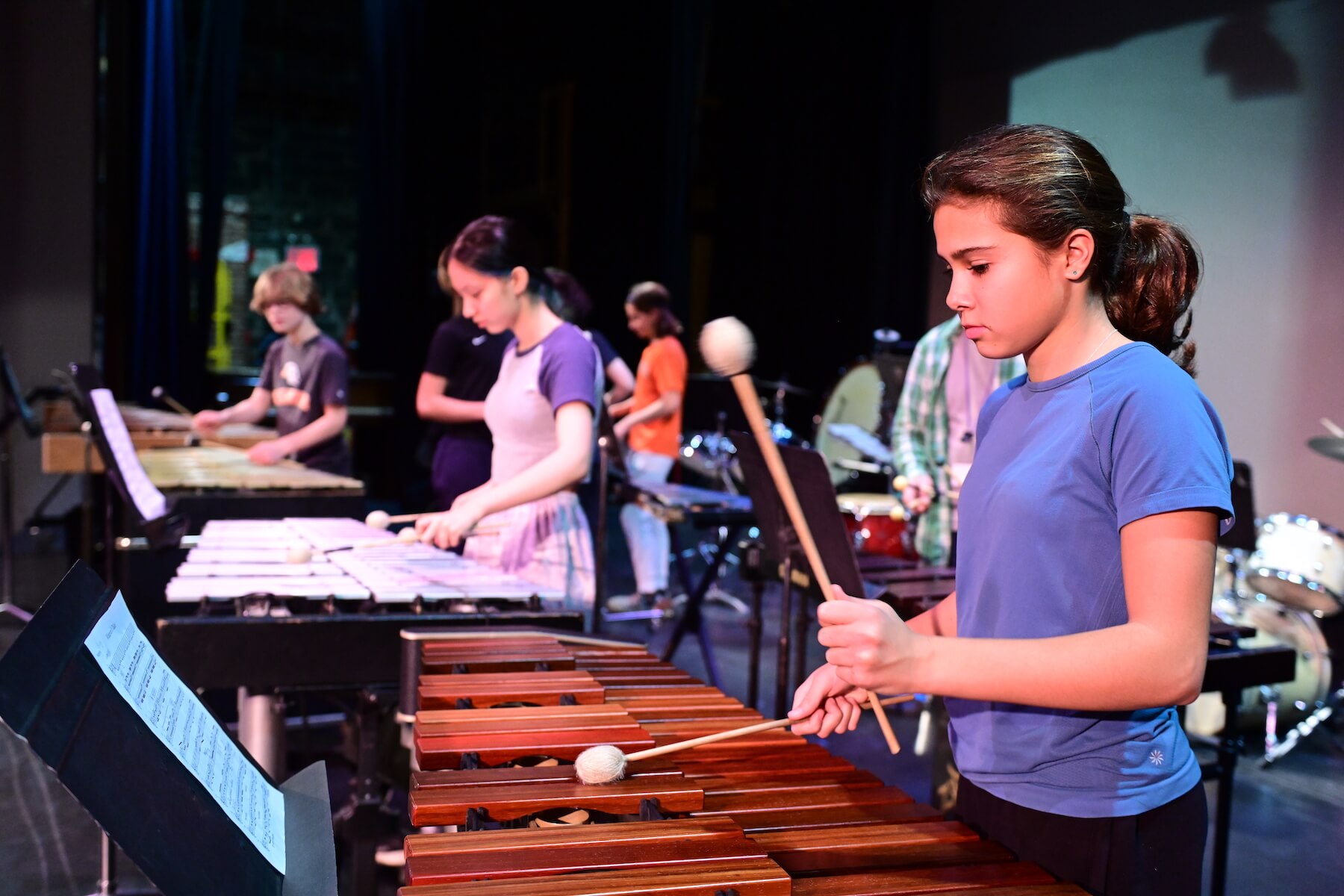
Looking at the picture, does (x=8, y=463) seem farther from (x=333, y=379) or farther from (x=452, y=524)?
(x=452, y=524)

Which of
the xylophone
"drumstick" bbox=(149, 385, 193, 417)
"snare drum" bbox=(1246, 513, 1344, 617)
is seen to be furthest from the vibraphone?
"drumstick" bbox=(149, 385, 193, 417)

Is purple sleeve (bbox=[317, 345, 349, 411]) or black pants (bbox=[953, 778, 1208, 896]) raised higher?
purple sleeve (bbox=[317, 345, 349, 411])

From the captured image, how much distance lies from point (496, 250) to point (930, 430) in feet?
5.69

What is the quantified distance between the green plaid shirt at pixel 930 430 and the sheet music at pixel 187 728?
2775mm

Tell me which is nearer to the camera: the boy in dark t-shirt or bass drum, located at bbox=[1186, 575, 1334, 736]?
bass drum, located at bbox=[1186, 575, 1334, 736]

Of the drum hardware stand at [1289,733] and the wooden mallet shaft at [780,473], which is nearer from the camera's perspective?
the wooden mallet shaft at [780,473]

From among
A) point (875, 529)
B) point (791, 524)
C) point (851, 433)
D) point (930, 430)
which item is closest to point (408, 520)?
point (791, 524)

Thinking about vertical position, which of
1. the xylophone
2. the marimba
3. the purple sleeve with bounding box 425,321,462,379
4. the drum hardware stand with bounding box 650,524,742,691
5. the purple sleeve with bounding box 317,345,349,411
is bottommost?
the drum hardware stand with bounding box 650,524,742,691

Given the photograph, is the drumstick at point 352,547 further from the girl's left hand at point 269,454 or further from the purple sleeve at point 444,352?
the girl's left hand at point 269,454

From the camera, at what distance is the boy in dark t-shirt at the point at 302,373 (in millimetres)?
4770

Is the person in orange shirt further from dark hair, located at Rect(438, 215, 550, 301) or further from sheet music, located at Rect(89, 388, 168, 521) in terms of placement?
dark hair, located at Rect(438, 215, 550, 301)

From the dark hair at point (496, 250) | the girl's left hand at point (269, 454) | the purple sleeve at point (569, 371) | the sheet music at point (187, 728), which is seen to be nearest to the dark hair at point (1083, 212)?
the sheet music at point (187, 728)

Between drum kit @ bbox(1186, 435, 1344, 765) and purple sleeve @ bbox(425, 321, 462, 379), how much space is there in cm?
309

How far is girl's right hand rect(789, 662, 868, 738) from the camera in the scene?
4.81ft
